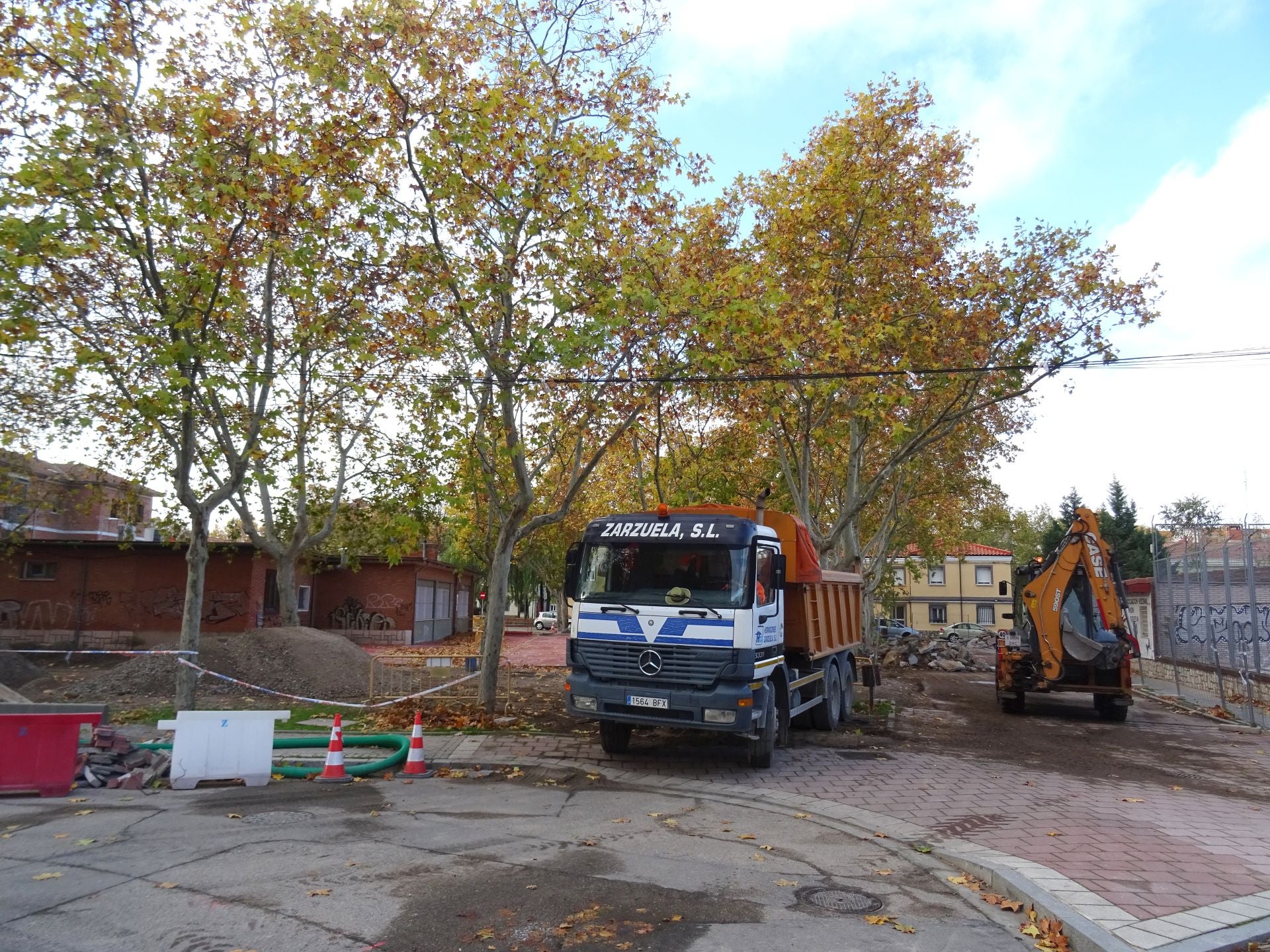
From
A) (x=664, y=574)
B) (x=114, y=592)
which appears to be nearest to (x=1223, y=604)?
(x=664, y=574)

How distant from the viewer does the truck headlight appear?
9.68 meters

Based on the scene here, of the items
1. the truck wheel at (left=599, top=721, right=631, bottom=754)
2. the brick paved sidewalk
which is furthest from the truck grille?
the brick paved sidewalk

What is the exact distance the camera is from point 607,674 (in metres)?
10.2

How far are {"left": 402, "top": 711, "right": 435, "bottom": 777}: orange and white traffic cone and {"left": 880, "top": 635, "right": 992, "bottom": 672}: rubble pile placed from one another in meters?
25.4

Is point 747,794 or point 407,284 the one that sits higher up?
point 407,284

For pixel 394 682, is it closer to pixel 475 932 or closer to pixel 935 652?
pixel 475 932

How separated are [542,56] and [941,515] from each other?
2636 centimetres

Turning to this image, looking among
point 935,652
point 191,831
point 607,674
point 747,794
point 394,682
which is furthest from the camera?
point 935,652

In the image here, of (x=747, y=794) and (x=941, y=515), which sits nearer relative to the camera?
(x=747, y=794)

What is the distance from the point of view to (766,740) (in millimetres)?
10453

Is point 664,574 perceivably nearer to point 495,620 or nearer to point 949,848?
point 949,848

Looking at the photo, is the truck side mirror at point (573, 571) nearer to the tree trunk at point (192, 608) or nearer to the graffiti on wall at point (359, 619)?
the tree trunk at point (192, 608)

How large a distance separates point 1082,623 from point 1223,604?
4850 mm

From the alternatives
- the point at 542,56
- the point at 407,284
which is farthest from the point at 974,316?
the point at 407,284
